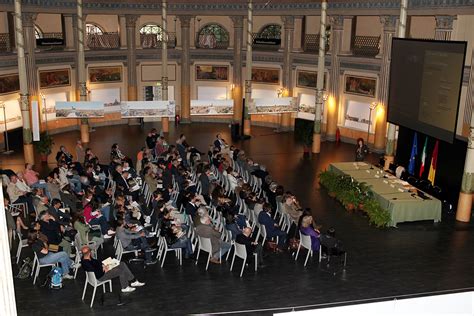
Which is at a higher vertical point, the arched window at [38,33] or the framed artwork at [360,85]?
the arched window at [38,33]

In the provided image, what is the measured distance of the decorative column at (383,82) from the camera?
2505 cm

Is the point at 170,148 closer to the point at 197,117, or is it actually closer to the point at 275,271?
the point at 275,271

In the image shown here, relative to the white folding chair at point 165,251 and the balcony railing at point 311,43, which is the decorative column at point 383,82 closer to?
the balcony railing at point 311,43

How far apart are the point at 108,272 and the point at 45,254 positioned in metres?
1.64

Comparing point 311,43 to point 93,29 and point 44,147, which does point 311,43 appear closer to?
point 93,29

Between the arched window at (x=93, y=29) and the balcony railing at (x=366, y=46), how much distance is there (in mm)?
14345

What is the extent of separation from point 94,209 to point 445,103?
11220mm

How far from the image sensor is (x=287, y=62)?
30688 millimetres

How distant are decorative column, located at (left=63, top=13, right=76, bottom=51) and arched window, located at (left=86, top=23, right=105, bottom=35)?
187 centimetres

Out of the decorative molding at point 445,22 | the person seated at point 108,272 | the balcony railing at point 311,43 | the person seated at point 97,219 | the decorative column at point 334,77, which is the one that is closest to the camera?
the person seated at point 108,272

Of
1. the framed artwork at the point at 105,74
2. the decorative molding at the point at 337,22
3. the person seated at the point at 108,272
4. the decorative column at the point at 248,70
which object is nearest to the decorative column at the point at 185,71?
the framed artwork at the point at 105,74

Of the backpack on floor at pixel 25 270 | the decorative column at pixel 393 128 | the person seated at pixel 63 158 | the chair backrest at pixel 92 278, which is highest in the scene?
the decorative column at pixel 393 128

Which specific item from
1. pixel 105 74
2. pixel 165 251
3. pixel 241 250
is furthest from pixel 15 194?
pixel 105 74

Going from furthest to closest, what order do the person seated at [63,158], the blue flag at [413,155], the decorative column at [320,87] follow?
the decorative column at [320,87] < the blue flag at [413,155] < the person seated at [63,158]
